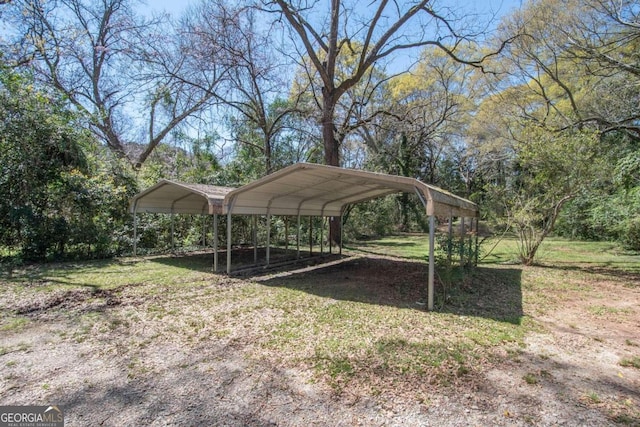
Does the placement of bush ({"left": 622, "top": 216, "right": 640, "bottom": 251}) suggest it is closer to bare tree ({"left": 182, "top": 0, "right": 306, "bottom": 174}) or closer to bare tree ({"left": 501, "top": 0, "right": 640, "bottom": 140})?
bare tree ({"left": 501, "top": 0, "right": 640, "bottom": 140})

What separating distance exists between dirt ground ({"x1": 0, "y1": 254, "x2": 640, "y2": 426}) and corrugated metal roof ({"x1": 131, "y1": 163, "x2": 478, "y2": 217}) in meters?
2.70

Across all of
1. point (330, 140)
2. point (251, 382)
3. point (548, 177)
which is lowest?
point (251, 382)

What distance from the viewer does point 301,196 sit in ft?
32.3

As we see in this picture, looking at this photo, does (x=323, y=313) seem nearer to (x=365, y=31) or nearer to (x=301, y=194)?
(x=301, y=194)

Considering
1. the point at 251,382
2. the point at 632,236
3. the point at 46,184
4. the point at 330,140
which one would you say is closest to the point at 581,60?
the point at 632,236

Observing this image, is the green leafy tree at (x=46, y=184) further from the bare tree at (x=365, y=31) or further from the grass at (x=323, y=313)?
the bare tree at (x=365, y=31)

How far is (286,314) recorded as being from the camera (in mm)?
5285

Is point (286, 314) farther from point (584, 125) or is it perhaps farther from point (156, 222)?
point (584, 125)

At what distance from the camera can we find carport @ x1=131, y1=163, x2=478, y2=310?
5.86 metres

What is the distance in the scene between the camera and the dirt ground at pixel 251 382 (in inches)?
106

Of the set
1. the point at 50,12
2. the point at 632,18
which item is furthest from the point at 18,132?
the point at 632,18

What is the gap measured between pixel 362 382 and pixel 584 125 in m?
16.7

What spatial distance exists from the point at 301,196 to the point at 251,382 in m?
7.01

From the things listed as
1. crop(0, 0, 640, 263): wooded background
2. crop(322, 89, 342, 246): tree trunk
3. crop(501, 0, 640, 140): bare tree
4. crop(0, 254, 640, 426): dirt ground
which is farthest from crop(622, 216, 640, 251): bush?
crop(322, 89, 342, 246): tree trunk
